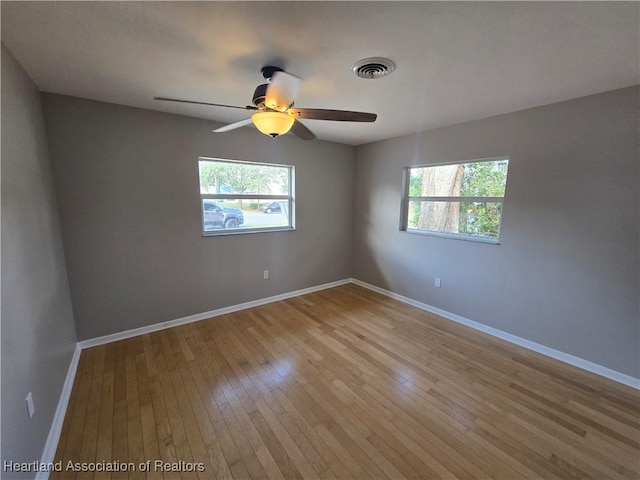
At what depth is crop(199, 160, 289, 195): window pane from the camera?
3.12 meters

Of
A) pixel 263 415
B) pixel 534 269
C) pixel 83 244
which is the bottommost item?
pixel 263 415

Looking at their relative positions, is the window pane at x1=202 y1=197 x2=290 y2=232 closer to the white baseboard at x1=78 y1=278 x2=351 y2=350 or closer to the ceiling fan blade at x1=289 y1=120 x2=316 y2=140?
the white baseboard at x1=78 y1=278 x2=351 y2=350

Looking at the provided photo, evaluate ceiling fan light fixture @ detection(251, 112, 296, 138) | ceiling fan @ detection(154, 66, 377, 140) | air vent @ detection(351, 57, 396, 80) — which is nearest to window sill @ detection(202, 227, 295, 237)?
ceiling fan @ detection(154, 66, 377, 140)

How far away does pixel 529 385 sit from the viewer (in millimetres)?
2127

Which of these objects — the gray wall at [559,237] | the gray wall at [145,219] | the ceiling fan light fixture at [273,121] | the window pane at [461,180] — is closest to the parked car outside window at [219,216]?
the gray wall at [145,219]

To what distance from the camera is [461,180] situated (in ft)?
10.3

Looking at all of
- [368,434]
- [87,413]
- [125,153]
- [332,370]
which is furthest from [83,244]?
[368,434]

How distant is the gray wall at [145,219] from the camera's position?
2408 mm

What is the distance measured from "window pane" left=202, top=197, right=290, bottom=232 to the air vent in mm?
2145

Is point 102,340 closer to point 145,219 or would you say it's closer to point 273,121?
point 145,219

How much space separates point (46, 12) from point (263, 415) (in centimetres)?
255

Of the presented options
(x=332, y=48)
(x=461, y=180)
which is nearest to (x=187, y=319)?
(x=332, y=48)

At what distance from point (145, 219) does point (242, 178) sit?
1190 mm

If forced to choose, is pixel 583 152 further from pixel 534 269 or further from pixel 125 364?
pixel 125 364
